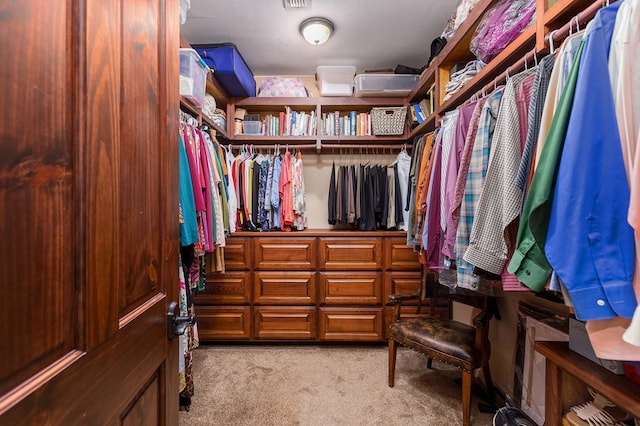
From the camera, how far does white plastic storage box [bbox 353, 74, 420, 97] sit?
243 cm

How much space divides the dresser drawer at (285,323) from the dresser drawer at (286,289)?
0.06 meters

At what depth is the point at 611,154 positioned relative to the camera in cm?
62

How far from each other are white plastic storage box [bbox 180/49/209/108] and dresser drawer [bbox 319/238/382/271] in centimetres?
140

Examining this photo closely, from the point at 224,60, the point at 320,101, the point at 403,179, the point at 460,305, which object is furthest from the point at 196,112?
the point at 460,305

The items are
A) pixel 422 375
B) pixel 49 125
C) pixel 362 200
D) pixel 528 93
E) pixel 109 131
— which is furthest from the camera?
pixel 362 200

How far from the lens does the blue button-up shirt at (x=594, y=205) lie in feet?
1.97

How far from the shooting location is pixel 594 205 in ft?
2.05

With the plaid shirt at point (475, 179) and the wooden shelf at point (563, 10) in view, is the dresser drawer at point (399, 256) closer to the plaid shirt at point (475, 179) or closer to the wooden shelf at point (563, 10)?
the plaid shirt at point (475, 179)

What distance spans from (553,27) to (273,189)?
195cm

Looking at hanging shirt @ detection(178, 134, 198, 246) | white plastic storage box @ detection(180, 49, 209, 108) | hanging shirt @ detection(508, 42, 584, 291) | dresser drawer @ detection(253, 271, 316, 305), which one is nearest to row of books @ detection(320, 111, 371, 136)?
white plastic storage box @ detection(180, 49, 209, 108)

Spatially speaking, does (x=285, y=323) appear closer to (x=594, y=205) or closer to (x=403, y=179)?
(x=403, y=179)

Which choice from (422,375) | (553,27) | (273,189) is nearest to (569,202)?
(553,27)

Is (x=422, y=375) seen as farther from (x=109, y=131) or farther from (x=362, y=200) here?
(x=109, y=131)

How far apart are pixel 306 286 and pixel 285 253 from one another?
0.33 metres
